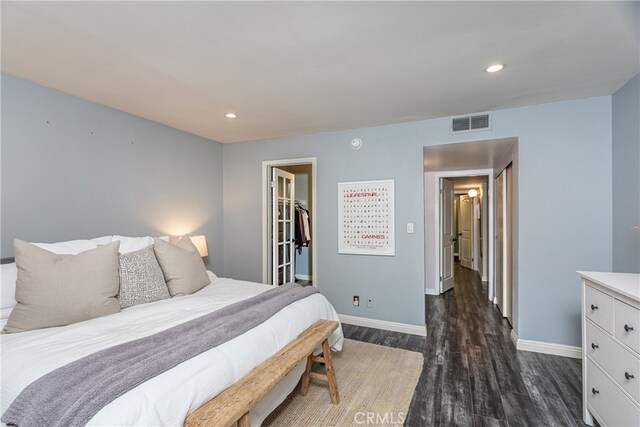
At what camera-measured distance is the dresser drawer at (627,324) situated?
139 cm

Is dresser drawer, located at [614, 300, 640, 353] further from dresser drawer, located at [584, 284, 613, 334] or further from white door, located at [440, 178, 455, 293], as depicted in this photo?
white door, located at [440, 178, 455, 293]

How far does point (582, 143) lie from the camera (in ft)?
8.69

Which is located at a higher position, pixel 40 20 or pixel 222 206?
pixel 40 20

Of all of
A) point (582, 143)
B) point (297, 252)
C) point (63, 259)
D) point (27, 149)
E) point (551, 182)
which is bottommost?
point (297, 252)

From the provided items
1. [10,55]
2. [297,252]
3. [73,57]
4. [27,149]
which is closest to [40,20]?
[73,57]

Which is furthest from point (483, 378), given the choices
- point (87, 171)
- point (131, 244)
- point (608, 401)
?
point (87, 171)

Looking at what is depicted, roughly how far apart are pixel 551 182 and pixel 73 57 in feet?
13.1

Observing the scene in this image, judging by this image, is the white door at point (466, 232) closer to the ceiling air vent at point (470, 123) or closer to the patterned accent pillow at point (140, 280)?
the ceiling air vent at point (470, 123)

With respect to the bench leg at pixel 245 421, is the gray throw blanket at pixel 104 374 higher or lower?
higher

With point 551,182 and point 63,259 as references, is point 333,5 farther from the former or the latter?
point 551,182

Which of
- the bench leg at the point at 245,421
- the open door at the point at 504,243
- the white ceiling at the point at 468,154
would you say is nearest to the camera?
the bench leg at the point at 245,421

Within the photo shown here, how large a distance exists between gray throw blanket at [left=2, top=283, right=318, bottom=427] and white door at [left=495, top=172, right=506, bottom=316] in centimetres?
360

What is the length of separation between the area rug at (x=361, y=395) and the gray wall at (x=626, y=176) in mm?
1874
